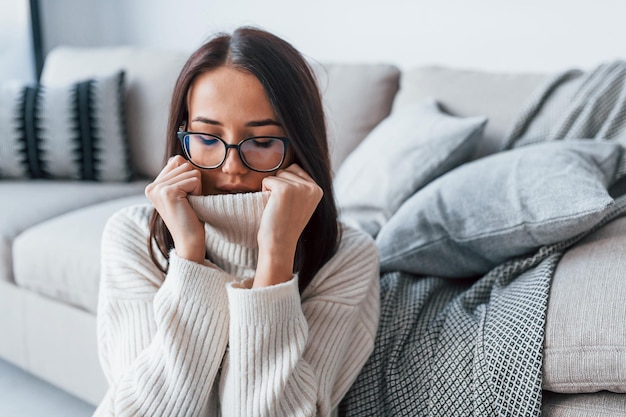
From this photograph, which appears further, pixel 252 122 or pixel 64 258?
pixel 64 258

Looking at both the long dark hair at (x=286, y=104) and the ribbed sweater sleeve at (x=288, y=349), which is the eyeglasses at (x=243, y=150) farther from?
the ribbed sweater sleeve at (x=288, y=349)

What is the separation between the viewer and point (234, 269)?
1.13 meters

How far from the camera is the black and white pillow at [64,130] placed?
2.24 m

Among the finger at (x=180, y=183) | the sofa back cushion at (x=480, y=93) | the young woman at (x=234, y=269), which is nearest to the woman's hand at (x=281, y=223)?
the young woman at (x=234, y=269)

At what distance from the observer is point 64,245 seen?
1.73 metres

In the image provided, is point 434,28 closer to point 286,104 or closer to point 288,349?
point 286,104

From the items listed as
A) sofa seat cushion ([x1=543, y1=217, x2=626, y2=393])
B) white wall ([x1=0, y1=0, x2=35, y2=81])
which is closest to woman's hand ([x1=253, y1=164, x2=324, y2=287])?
sofa seat cushion ([x1=543, y1=217, x2=626, y2=393])

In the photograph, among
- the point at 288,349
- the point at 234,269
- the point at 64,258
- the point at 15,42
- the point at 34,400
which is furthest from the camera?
the point at 15,42

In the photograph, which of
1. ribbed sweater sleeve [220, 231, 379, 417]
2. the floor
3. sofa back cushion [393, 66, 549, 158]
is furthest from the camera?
the floor

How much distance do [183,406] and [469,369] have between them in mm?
453

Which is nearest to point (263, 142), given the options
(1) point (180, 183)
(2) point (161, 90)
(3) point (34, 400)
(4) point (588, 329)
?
(1) point (180, 183)

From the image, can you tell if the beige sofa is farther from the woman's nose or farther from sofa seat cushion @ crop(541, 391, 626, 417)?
the woman's nose

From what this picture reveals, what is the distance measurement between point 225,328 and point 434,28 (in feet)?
5.43

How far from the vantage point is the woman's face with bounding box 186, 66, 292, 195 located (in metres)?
1.00
